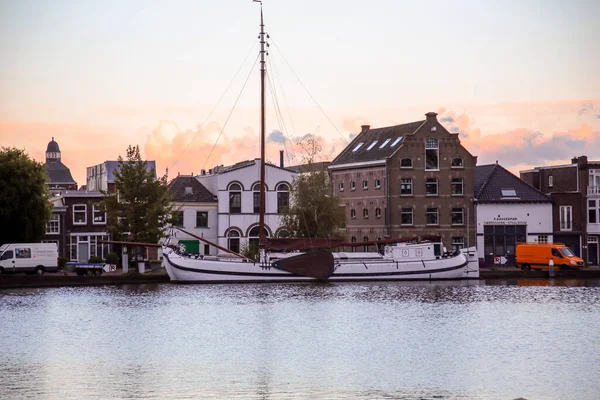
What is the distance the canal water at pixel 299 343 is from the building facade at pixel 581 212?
963 inches

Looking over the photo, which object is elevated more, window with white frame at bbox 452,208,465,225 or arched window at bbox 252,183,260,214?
arched window at bbox 252,183,260,214

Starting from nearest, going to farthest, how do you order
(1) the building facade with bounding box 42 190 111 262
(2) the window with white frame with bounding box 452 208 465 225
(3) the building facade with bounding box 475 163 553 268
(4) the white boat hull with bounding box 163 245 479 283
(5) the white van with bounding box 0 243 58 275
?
1. (5) the white van with bounding box 0 243 58 275
2. (4) the white boat hull with bounding box 163 245 479 283
3. (1) the building facade with bounding box 42 190 111 262
4. (3) the building facade with bounding box 475 163 553 268
5. (2) the window with white frame with bounding box 452 208 465 225

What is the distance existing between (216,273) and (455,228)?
28526mm

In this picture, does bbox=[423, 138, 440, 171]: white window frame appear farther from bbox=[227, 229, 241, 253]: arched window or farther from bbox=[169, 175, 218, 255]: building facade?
bbox=[169, 175, 218, 255]: building facade

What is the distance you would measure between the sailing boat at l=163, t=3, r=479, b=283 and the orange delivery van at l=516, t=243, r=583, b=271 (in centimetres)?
585

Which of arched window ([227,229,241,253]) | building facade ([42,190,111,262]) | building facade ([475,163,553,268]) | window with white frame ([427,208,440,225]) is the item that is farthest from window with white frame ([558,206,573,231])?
building facade ([42,190,111,262])

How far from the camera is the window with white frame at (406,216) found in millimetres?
103375

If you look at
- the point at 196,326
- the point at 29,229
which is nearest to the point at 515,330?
the point at 196,326

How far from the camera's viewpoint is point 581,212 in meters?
104

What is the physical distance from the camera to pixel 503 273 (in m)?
89.7

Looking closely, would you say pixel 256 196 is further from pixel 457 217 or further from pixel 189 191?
pixel 457 217

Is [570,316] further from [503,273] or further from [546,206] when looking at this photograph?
[546,206]

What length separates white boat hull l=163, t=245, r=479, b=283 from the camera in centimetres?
8519

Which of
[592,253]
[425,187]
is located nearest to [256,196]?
[425,187]
